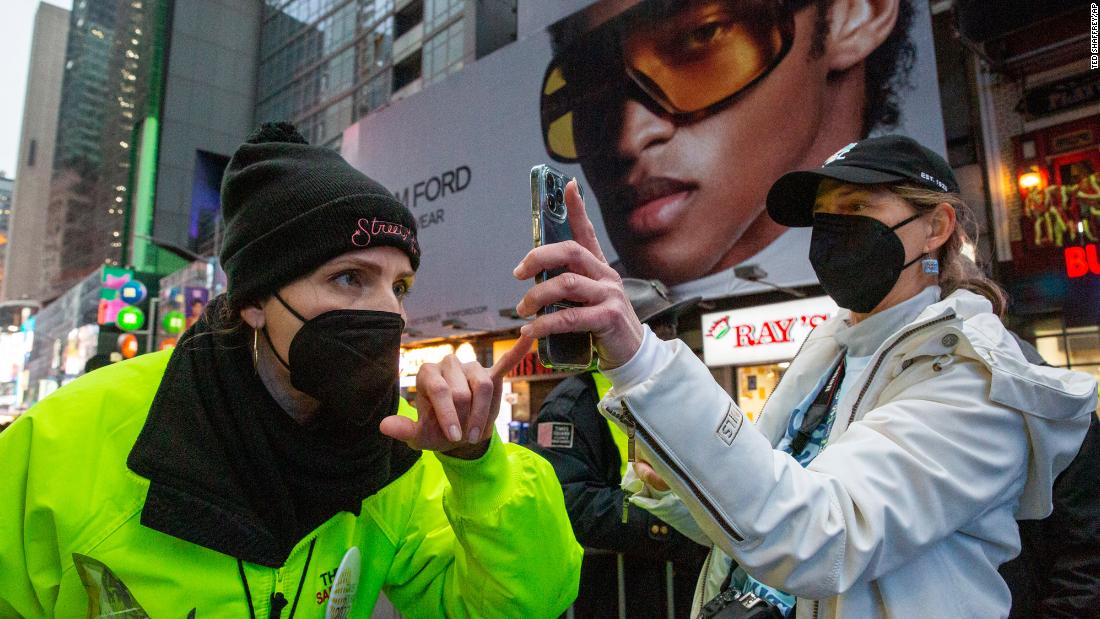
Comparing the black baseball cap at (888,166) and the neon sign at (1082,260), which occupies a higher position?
the neon sign at (1082,260)

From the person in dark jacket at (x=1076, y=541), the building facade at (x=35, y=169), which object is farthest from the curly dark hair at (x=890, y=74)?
the building facade at (x=35, y=169)

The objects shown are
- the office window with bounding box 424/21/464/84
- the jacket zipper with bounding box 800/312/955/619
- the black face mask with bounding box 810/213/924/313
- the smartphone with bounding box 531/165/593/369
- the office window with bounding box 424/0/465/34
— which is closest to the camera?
the smartphone with bounding box 531/165/593/369

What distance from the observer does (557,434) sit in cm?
329

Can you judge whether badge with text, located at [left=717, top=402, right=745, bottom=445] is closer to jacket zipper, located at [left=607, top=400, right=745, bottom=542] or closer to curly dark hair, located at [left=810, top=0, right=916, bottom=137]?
jacket zipper, located at [left=607, top=400, right=745, bottom=542]

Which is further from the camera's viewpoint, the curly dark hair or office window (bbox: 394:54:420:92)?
office window (bbox: 394:54:420:92)

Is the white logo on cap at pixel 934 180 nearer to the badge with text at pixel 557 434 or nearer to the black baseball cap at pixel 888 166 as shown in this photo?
the black baseball cap at pixel 888 166

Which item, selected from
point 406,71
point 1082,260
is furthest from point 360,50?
point 1082,260

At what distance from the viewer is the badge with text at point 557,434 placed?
327 cm

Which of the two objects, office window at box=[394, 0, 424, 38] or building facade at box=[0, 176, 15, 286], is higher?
building facade at box=[0, 176, 15, 286]

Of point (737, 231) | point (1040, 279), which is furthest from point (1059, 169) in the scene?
point (737, 231)

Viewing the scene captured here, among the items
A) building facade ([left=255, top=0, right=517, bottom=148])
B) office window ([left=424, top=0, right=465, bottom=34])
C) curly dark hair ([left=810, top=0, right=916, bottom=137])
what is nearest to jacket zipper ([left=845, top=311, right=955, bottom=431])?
curly dark hair ([left=810, top=0, right=916, bottom=137])

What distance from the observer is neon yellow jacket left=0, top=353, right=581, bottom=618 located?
1.44 metres

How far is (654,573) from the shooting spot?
325cm

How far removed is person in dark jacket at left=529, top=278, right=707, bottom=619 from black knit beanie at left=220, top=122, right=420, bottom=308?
65.5 inches
